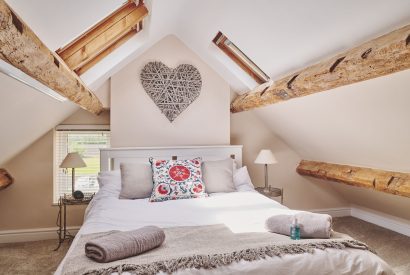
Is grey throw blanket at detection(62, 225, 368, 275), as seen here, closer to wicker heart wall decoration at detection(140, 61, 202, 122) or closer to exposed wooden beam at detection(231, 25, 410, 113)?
exposed wooden beam at detection(231, 25, 410, 113)

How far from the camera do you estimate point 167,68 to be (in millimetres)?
3965

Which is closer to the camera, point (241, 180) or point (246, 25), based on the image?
point (246, 25)

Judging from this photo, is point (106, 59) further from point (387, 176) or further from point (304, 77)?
point (387, 176)

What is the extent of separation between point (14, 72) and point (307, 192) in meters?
4.13

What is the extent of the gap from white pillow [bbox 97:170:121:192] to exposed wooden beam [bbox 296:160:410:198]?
2553mm

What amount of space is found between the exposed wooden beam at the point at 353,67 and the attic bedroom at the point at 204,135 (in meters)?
0.01

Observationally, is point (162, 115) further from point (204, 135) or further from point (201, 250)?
point (201, 250)

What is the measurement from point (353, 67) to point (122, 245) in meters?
1.76

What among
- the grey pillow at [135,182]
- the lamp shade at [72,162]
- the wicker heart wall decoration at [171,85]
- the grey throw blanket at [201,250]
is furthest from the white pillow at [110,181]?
the grey throw blanket at [201,250]

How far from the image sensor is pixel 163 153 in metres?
3.87

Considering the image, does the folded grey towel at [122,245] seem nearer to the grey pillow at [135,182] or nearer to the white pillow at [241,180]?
the grey pillow at [135,182]

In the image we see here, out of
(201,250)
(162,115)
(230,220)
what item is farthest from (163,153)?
(201,250)

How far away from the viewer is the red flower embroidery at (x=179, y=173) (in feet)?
10.6

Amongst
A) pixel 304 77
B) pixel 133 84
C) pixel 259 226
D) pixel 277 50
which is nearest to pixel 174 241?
pixel 259 226
